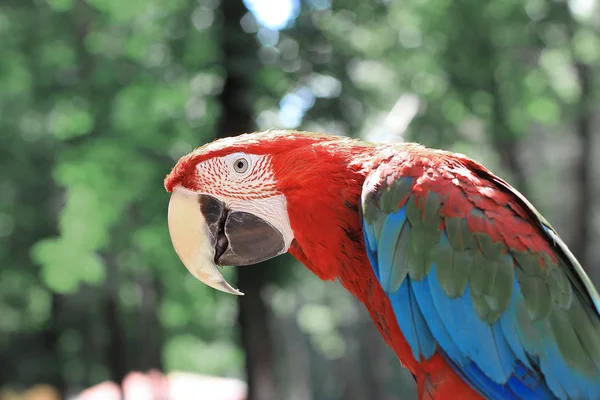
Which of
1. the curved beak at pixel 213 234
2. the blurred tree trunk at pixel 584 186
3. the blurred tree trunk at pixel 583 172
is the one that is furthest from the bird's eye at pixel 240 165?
the blurred tree trunk at pixel 584 186

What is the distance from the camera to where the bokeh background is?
503 cm

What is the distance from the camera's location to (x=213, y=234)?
70.1 inches

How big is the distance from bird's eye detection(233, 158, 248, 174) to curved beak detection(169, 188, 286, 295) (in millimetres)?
106

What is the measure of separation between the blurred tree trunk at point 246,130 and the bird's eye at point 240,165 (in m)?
3.12

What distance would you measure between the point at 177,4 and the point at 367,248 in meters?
4.26

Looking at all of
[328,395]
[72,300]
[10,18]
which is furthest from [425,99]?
[328,395]

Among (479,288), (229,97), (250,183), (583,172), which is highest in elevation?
(250,183)

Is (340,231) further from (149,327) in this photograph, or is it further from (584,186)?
(584,186)

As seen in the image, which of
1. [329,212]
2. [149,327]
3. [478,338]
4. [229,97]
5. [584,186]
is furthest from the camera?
[584,186]

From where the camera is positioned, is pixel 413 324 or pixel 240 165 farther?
pixel 240 165

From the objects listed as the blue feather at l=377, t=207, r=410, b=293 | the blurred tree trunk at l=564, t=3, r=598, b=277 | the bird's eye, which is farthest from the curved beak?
the blurred tree trunk at l=564, t=3, r=598, b=277

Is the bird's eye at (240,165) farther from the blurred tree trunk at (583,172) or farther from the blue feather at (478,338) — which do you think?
the blurred tree trunk at (583,172)

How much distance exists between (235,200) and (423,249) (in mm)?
558

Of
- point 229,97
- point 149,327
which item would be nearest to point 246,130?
point 229,97
